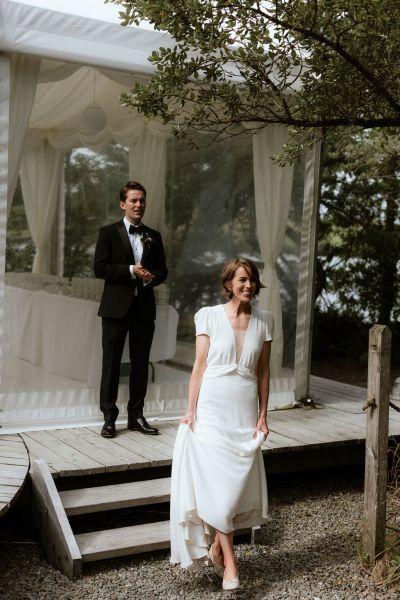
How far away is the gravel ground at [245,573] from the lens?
3.64 meters

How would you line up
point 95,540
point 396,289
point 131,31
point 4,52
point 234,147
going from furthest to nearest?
point 396,289, point 234,147, point 131,31, point 4,52, point 95,540

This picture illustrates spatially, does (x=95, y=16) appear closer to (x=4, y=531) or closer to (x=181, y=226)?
(x=181, y=226)

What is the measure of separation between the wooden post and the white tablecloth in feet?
8.10

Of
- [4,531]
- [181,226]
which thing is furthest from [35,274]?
[4,531]

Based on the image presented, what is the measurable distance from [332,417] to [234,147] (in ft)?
7.34

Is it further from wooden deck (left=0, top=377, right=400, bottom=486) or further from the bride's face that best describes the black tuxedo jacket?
the bride's face

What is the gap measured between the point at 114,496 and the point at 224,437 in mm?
994

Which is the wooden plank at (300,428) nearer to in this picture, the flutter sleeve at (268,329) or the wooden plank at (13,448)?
the flutter sleeve at (268,329)

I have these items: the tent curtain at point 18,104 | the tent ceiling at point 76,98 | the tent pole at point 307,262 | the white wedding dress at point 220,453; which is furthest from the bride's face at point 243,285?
the tent ceiling at point 76,98

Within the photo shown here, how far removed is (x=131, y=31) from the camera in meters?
5.03

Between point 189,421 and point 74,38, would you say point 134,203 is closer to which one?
point 74,38

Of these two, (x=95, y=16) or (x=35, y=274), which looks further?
(x=35, y=274)

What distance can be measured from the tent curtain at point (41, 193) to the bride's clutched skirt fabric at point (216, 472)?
468 centimetres

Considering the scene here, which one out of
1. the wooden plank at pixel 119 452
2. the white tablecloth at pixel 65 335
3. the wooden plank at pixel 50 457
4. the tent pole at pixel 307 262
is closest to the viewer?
the wooden plank at pixel 50 457
